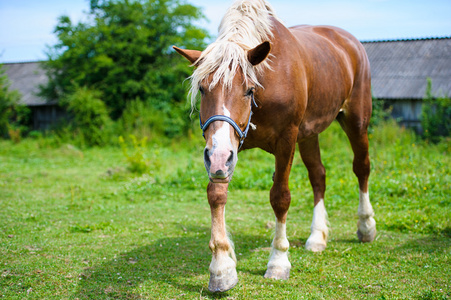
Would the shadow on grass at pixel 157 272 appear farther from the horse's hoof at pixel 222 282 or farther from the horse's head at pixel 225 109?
the horse's head at pixel 225 109

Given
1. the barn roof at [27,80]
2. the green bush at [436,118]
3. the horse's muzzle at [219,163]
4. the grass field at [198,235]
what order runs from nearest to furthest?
the horse's muzzle at [219,163], the grass field at [198,235], the green bush at [436,118], the barn roof at [27,80]

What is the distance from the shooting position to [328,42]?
4773 millimetres

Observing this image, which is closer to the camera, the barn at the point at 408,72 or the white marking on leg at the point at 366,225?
the white marking on leg at the point at 366,225

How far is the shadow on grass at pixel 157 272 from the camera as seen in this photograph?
10.3ft

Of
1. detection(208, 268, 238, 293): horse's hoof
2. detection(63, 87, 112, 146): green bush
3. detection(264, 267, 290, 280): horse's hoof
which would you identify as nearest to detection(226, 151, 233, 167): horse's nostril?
detection(208, 268, 238, 293): horse's hoof

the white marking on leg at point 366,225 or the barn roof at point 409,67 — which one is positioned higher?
the barn roof at point 409,67

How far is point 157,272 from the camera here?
3609mm

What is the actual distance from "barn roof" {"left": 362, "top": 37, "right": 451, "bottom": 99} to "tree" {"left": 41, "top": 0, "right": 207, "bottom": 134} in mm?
8571

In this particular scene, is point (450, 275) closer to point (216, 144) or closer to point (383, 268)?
point (383, 268)

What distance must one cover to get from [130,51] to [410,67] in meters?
12.7

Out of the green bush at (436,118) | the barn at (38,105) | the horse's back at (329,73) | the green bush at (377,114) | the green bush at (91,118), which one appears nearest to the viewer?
the horse's back at (329,73)

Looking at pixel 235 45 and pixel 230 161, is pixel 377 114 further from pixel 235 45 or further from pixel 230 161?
pixel 230 161

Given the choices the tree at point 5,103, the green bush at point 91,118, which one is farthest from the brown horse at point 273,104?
the tree at point 5,103

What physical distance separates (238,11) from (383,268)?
2825 mm
